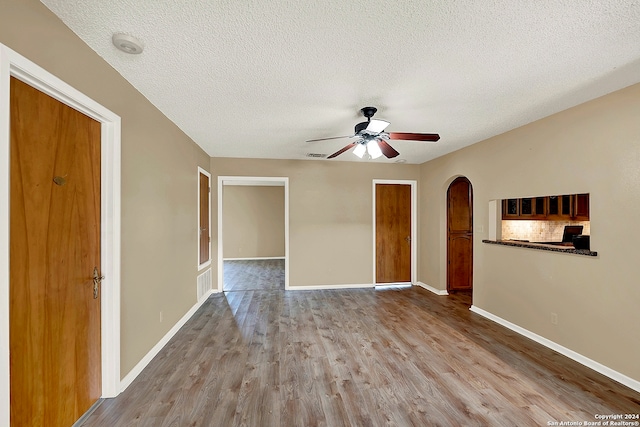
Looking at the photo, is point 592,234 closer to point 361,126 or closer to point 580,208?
point 580,208

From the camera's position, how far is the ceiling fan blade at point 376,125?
2406 mm

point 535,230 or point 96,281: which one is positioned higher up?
point 535,230

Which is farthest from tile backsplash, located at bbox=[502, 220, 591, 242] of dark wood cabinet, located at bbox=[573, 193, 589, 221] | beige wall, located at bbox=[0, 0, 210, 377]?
beige wall, located at bbox=[0, 0, 210, 377]

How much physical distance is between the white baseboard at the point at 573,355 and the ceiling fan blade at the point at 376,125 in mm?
2881

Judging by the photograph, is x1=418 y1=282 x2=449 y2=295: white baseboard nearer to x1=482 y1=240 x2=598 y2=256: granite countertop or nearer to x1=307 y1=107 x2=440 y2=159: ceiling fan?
x1=482 y1=240 x2=598 y2=256: granite countertop

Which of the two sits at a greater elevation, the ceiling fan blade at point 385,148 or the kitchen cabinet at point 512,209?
the ceiling fan blade at point 385,148

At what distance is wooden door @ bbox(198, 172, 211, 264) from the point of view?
4.22 m

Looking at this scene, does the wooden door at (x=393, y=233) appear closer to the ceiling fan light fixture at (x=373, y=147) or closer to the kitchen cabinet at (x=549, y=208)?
the kitchen cabinet at (x=549, y=208)

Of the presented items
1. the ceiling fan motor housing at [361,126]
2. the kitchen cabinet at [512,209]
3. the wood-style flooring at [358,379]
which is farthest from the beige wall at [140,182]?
the kitchen cabinet at [512,209]

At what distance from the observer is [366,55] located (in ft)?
5.86

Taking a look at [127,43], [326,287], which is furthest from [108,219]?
[326,287]

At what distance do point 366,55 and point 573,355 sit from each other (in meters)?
3.38

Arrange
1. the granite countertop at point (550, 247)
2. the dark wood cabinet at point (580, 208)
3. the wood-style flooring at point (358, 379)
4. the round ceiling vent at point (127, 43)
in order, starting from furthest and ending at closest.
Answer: the dark wood cabinet at point (580, 208) → the granite countertop at point (550, 247) → the wood-style flooring at point (358, 379) → the round ceiling vent at point (127, 43)

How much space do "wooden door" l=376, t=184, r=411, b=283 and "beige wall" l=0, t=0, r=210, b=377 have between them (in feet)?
11.3
